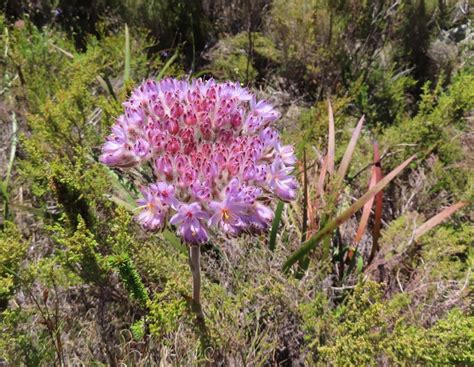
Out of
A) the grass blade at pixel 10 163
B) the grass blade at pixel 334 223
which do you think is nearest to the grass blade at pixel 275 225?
the grass blade at pixel 334 223

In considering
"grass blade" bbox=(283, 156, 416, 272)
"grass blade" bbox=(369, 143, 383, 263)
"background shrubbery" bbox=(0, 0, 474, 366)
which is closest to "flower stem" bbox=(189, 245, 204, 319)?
"background shrubbery" bbox=(0, 0, 474, 366)

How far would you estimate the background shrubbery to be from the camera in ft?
5.21

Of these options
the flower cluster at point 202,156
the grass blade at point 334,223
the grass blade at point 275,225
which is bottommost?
the grass blade at point 275,225

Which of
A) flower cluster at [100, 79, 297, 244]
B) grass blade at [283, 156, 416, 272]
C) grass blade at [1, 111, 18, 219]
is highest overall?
flower cluster at [100, 79, 297, 244]

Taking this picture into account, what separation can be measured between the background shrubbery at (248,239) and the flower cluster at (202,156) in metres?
0.42

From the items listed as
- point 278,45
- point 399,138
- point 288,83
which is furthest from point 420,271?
point 278,45

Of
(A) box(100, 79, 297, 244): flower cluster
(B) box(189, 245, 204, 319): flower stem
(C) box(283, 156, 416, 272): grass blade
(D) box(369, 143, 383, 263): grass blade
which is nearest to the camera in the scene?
(A) box(100, 79, 297, 244): flower cluster

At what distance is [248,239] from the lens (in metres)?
2.13

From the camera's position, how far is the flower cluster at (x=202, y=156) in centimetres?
117

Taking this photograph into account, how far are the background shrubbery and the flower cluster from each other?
0.42 meters

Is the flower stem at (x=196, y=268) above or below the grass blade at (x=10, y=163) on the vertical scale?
above

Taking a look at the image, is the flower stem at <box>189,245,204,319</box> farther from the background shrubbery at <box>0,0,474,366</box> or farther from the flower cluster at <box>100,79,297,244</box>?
the flower cluster at <box>100,79,297,244</box>

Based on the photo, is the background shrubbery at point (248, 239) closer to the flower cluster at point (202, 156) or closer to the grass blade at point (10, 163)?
the grass blade at point (10, 163)

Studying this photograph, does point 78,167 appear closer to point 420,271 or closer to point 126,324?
point 126,324
